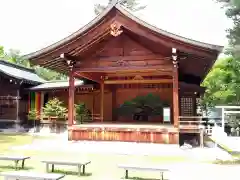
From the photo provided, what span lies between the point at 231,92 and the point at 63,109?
1089cm

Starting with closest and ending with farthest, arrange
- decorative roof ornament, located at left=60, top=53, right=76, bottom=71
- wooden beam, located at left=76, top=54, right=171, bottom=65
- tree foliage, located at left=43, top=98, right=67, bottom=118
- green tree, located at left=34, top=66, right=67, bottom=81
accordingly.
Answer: wooden beam, located at left=76, top=54, right=171, bottom=65 < decorative roof ornament, located at left=60, top=53, right=76, bottom=71 < tree foliage, located at left=43, top=98, right=67, bottom=118 < green tree, located at left=34, top=66, right=67, bottom=81

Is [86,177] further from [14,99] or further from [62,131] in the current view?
[14,99]

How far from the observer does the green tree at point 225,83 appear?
1789 centimetres

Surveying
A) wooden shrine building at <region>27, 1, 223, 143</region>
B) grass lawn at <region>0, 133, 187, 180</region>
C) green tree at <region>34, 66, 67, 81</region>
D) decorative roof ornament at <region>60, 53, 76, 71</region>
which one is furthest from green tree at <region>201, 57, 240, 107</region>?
green tree at <region>34, 66, 67, 81</region>

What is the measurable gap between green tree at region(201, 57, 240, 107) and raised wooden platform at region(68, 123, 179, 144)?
30.2 feet

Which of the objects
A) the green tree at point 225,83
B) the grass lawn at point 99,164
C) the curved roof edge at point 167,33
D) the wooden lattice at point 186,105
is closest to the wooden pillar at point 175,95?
the curved roof edge at point 167,33

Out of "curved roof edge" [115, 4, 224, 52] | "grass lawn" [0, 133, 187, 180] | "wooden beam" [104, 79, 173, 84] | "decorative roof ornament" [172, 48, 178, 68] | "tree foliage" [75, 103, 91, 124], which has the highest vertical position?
"curved roof edge" [115, 4, 224, 52]

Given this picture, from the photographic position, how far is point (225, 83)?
19062 mm

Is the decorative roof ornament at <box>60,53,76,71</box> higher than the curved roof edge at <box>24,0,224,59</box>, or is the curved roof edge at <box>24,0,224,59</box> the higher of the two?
the curved roof edge at <box>24,0,224,59</box>

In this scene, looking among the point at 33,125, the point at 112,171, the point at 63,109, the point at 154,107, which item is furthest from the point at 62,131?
the point at 112,171

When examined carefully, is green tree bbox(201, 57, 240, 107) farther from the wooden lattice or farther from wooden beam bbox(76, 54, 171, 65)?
wooden beam bbox(76, 54, 171, 65)

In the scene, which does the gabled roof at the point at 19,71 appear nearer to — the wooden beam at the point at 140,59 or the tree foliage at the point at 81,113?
the tree foliage at the point at 81,113

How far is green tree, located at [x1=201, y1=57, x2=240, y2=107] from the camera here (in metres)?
17.9

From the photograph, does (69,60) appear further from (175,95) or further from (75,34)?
(175,95)
